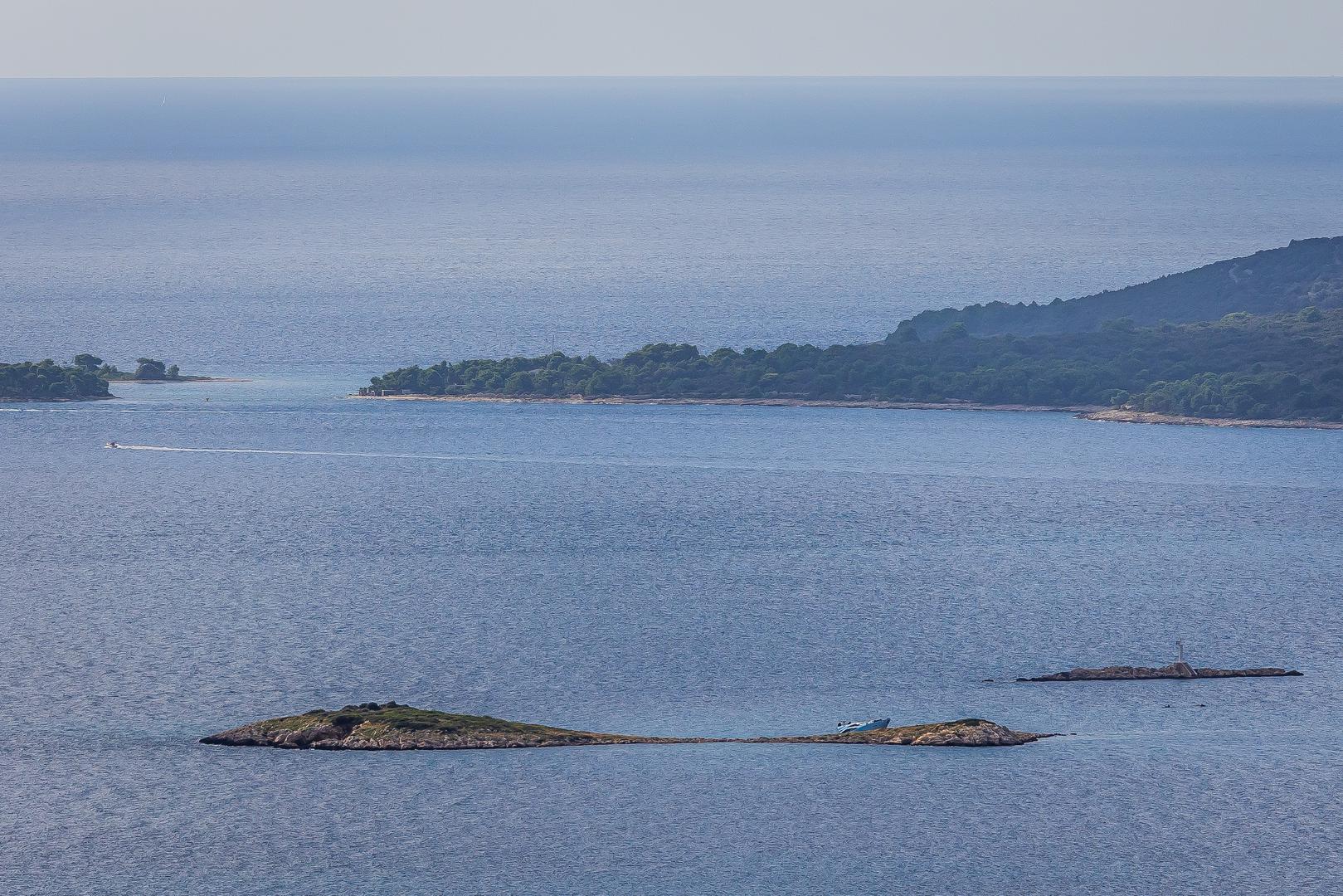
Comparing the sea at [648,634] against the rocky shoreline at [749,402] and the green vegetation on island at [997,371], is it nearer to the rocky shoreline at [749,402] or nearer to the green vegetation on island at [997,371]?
the rocky shoreline at [749,402]

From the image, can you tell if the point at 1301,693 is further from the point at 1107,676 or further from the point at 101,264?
the point at 101,264

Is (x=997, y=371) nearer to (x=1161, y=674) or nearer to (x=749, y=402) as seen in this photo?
(x=749, y=402)

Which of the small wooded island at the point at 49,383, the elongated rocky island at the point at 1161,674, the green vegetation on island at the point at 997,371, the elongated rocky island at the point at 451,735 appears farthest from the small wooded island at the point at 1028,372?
the elongated rocky island at the point at 451,735

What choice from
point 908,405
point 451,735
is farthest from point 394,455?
point 451,735

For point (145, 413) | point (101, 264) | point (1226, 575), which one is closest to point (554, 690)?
point (1226, 575)

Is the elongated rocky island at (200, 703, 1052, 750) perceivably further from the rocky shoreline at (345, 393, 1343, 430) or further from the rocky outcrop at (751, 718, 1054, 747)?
the rocky shoreline at (345, 393, 1343, 430)

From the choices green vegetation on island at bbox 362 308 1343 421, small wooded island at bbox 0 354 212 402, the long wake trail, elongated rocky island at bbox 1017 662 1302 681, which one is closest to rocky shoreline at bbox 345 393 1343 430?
green vegetation on island at bbox 362 308 1343 421
